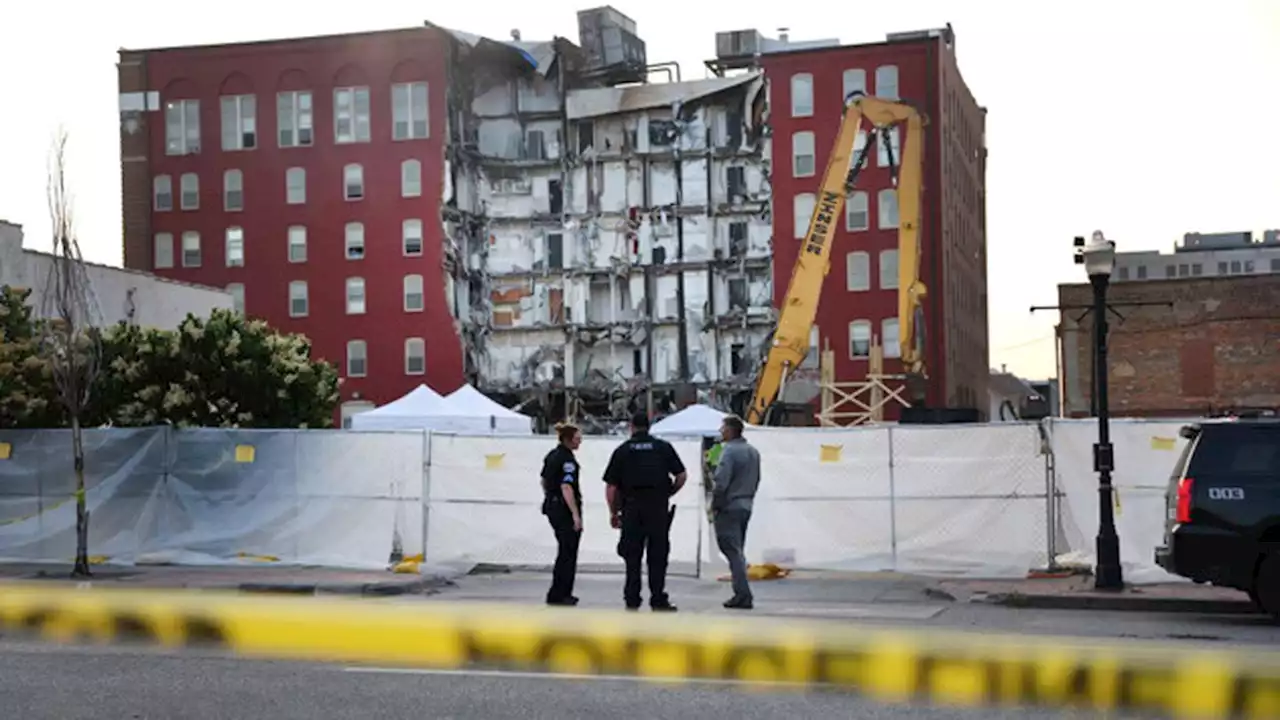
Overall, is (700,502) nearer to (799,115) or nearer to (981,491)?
(981,491)

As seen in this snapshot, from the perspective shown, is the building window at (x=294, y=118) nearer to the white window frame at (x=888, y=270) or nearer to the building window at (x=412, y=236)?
the building window at (x=412, y=236)

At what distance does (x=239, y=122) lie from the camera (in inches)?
3105

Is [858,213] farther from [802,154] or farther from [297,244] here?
[297,244]

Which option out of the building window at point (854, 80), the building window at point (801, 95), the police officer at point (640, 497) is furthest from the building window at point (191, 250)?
the police officer at point (640, 497)

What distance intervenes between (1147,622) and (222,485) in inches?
508

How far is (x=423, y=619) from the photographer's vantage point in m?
14.1

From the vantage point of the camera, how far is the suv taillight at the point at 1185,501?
49.9 feet

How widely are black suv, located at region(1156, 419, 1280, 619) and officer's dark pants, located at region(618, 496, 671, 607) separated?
4.59 m

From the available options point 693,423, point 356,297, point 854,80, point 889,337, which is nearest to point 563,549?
point 693,423

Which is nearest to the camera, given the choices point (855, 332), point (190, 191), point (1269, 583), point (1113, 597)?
point (1269, 583)

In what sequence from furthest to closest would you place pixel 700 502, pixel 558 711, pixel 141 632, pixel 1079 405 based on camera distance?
1. pixel 1079 405
2. pixel 700 502
3. pixel 141 632
4. pixel 558 711

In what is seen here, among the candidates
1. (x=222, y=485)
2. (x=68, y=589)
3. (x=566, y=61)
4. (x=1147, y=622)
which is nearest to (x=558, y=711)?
(x=1147, y=622)

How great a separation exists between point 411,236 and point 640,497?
63.0 metres

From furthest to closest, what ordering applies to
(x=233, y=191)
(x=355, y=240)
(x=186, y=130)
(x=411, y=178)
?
(x=186, y=130) → (x=233, y=191) → (x=355, y=240) → (x=411, y=178)
